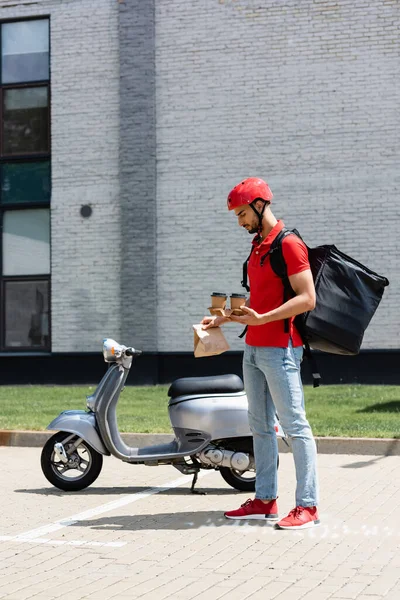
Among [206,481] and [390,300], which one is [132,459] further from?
[390,300]

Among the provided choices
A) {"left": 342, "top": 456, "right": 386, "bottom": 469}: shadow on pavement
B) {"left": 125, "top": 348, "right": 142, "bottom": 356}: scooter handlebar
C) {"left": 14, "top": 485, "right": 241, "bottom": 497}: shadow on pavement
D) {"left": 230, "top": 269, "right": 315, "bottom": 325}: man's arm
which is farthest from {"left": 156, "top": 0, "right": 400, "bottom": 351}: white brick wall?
{"left": 230, "top": 269, "right": 315, "bottom": 325}: man's arm

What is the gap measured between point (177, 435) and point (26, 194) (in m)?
12.5

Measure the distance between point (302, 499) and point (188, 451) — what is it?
5.23 feet

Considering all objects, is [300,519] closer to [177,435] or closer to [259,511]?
[259,511]

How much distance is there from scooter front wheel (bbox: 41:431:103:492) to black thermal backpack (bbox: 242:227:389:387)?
251 centimetres

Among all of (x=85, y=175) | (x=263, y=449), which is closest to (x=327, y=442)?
(x=263, y=449)

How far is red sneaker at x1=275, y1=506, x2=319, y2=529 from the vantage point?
6.50 meters

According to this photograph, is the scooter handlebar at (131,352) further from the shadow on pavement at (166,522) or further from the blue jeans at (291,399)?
Result: the blue jeans at (291,399)

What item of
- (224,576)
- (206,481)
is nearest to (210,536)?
(224,576)

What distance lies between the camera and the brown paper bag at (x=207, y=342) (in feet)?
21.7

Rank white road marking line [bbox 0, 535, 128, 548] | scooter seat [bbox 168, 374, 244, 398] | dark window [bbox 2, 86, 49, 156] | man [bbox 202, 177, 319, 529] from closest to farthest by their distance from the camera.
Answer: white road marking line [bbox 0, 535, 128, 548], man [bbox 202, 177, 319, 529], scooter seat [bbox 168, 374, 244, 398], dark window [bbox 2, 86, 49, 156]

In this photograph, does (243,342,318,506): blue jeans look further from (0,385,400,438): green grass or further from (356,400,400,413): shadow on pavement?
(356,400,400,413): shadow on pavement

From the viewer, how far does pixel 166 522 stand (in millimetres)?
6984

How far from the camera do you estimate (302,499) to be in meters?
6.54
